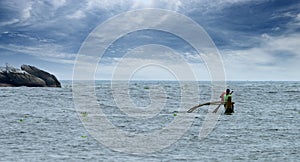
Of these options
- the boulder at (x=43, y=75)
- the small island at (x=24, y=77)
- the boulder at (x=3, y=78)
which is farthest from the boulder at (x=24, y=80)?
the boulder at (x=43, y=75)

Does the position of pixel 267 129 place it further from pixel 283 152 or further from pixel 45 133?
pixel 45 133

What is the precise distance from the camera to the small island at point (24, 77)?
98275 mm

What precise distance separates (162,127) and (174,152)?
10288mm

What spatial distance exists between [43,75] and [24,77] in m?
6.09

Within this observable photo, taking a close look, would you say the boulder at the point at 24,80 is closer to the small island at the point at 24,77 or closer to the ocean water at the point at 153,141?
the small island at the point at 24,77

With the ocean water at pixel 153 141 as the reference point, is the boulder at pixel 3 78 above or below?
above

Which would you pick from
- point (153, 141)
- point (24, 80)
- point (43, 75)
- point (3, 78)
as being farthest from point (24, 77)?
point (153, 141)

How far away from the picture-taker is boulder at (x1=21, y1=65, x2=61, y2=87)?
103 meters

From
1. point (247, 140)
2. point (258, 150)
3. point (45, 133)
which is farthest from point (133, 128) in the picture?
point (258, 150)

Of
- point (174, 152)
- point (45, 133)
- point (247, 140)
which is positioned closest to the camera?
point (174, 152)

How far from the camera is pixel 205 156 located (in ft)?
66.2

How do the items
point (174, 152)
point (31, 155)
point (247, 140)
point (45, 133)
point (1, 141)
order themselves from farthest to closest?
1. point (45, 133)
2. point (247, 140)
3. point (1, 141)
4. point (174, 152)
5. point (31, 155)

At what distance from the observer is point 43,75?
105m

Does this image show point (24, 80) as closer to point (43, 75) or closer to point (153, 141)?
point (43, 75)
